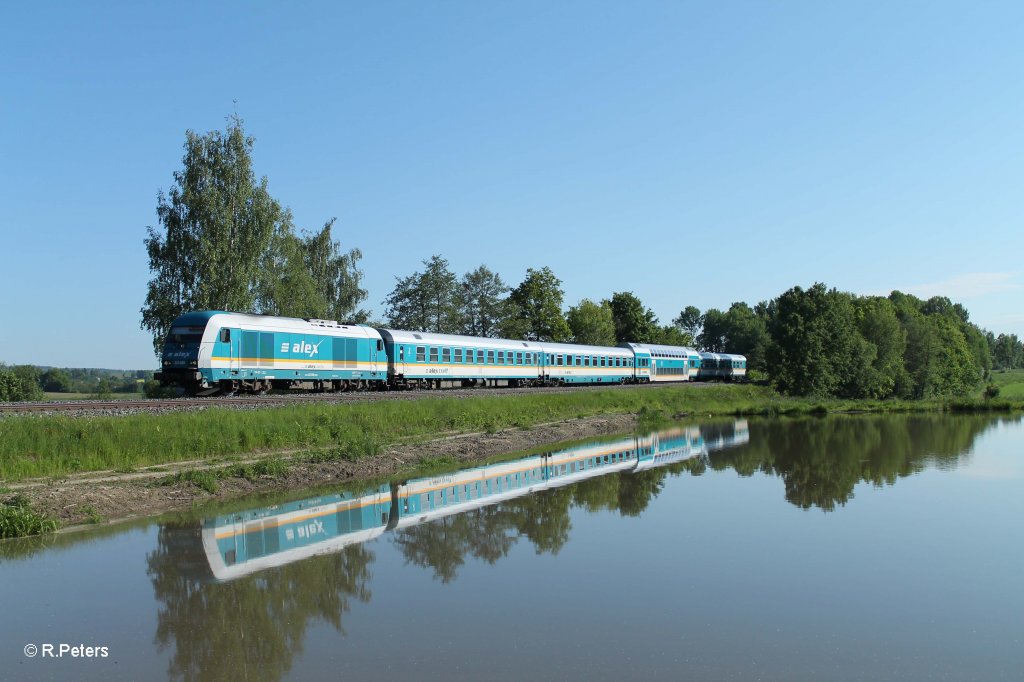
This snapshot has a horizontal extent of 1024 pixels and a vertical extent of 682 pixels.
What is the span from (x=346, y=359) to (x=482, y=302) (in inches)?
2102

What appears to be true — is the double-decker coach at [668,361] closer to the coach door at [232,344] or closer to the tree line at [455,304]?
A: the tree line at [455,304]

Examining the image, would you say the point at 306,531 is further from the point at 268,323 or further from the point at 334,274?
the point at 334,274

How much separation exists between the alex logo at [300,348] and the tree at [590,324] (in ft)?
196

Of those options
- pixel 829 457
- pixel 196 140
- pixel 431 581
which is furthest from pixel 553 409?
pixel 431 581

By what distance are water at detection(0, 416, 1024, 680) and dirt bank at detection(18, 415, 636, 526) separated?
3.40 feet

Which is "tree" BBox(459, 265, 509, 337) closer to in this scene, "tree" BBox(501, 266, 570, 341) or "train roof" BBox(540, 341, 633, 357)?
"tree" BBox(501, 266, 570, 341)

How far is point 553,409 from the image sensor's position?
39.7 m

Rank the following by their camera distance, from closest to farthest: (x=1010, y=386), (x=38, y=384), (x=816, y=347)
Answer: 1. (x=38, y=384)
2. (x=816, y=347)
3. (x=1010, y=386)

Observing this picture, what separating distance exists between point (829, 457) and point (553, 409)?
1425 cm

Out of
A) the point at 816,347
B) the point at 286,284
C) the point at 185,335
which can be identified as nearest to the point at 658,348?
the point at 816,347

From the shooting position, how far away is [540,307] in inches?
3585

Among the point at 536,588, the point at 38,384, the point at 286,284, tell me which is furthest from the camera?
the point at 38,384

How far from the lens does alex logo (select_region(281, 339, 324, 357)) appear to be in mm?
31641

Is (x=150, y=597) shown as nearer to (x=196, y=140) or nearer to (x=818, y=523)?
(x=818, y=523)
